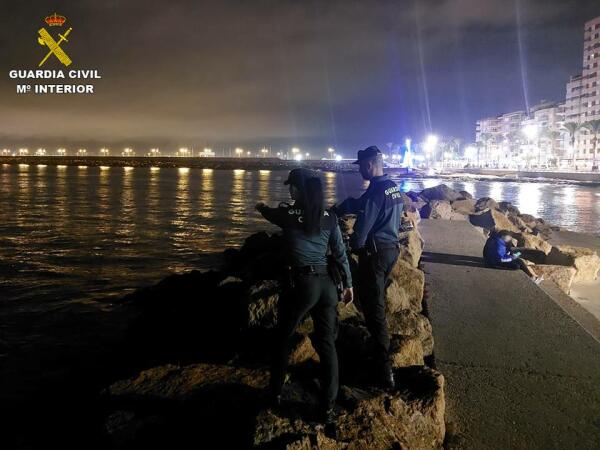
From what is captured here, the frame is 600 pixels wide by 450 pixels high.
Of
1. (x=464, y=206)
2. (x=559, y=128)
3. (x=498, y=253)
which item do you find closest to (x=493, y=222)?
(x=464, y=206)

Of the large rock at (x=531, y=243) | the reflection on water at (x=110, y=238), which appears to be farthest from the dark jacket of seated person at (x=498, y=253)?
the reflection on water at (x=110, y=238)

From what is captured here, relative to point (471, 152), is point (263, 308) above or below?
below

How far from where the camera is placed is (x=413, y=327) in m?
5.36

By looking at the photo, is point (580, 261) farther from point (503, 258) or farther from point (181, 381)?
point (181, 381)

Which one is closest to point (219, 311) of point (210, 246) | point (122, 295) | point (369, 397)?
point (369, 397)

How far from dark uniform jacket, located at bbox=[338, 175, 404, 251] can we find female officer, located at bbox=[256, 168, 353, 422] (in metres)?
0.66

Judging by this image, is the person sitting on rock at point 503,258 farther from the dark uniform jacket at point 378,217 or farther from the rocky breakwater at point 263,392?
the dark uniform jacket at point 378,217

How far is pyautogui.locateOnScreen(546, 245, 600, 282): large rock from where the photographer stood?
1062 centimetres

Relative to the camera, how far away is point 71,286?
1309cm

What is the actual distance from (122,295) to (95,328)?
2.57m

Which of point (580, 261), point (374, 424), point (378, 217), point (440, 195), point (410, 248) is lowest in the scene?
point (374, 424)

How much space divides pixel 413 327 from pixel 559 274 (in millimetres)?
5672

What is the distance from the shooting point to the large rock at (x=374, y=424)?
129 inches

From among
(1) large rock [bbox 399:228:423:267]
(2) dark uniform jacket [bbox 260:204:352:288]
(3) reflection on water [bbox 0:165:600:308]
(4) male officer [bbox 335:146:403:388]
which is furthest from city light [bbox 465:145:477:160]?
(2) dark uniform jacket [bbox 260:204:352:288]
